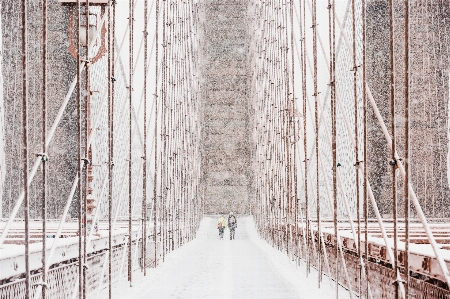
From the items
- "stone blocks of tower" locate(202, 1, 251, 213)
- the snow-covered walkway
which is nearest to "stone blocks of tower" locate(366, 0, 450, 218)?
the snow-covered walkway

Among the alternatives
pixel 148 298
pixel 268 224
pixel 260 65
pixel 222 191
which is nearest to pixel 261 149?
Result: pixel 260 65

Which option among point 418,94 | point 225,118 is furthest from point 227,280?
point 225,118

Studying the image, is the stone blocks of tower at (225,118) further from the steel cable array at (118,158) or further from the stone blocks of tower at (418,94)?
the stone blocks of tower at (418,94)

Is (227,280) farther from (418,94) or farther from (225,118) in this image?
(225,118)

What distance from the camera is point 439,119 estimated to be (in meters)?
13.2

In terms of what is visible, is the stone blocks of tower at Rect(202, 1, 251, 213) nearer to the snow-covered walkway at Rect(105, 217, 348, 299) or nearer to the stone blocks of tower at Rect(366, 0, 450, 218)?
the stone blocks of tower at Rect(366, 0, 450, 218)

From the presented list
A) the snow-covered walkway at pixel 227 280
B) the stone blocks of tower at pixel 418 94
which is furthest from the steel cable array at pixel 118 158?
the stone blocks of tower at pixel 418 94

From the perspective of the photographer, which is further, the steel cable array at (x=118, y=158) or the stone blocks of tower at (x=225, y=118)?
the stone blocks of tower at (x=225, y=118)

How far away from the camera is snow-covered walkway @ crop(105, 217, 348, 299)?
6.34 meters

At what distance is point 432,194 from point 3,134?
8429 millimetres

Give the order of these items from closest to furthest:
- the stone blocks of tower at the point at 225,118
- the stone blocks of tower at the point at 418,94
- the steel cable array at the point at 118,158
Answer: the steel cable array at the point at 118,158
the stone blocks of tower at the point at 418,94
the stone blocks of tower at the point at 225,118

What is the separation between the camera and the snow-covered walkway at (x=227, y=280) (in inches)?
250

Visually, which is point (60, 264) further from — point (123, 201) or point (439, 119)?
point (123, 201)

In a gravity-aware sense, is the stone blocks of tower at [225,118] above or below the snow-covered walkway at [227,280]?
above
